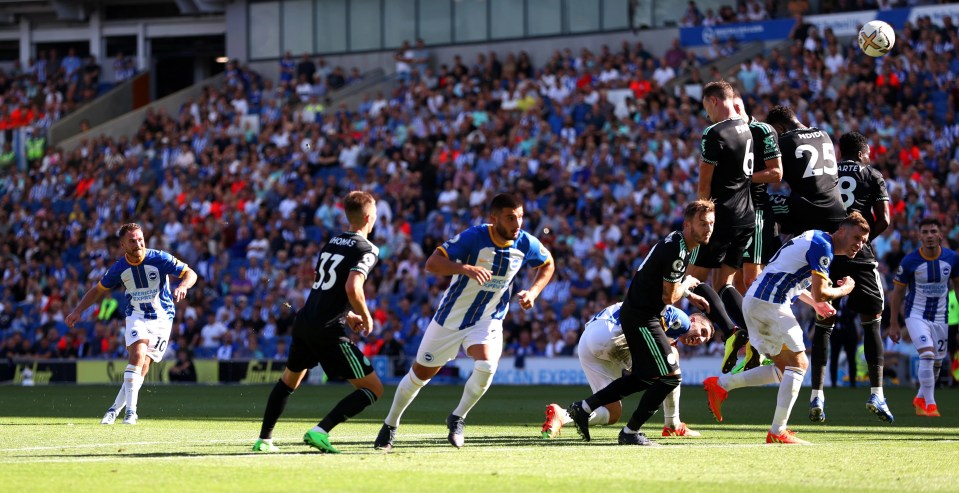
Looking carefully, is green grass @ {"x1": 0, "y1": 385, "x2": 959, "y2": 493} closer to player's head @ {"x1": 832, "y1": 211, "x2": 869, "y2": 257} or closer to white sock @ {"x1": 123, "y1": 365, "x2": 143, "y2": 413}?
white sock @ {"x1": 123, "y1": 365, "x2": 143, "y2": 413}

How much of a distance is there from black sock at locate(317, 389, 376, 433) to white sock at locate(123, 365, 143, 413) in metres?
5.47

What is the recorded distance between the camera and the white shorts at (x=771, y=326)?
1184 centimetres

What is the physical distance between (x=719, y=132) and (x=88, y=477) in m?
6.78

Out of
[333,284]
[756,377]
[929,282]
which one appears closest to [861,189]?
[756,377]

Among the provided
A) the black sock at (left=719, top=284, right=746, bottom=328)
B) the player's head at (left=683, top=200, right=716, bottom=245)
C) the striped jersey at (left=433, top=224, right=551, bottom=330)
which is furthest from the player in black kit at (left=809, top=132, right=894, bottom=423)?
the striped jersey at (left=433, top=224, right=551, bottom=330)

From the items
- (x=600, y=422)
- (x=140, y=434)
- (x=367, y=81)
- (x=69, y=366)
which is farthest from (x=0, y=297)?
(x=600, y=422)

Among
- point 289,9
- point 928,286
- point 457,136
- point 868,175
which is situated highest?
point 289,9

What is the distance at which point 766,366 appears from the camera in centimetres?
1301

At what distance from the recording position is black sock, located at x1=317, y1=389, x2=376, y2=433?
416 inches

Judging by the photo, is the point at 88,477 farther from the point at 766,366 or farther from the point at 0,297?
the point at 0,297

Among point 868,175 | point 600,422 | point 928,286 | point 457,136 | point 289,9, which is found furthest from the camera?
point 289,9

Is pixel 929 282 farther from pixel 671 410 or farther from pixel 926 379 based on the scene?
pixel 671 410

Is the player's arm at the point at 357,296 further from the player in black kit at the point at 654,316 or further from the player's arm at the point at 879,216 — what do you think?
the player's arm at the point at 879,216

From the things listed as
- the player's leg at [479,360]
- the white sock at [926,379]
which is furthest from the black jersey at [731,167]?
the white sock at [926,379]
